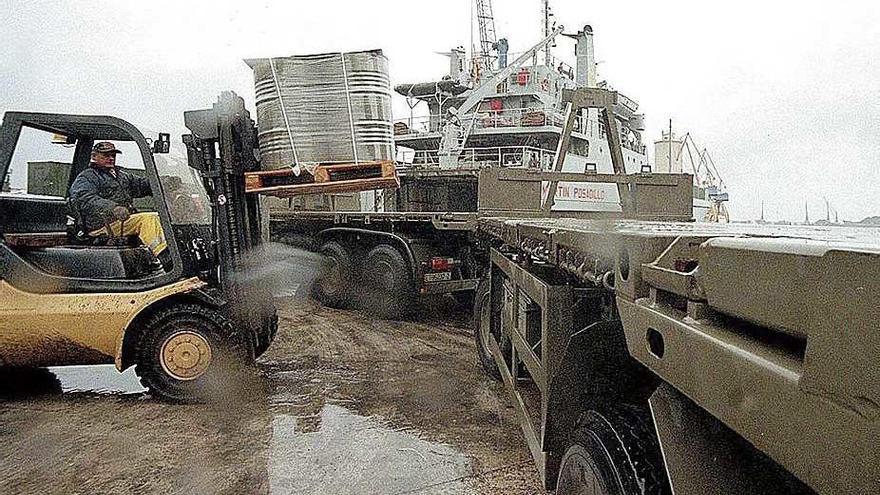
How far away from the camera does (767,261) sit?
1009mm

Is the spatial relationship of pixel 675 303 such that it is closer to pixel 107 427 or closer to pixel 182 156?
pixel 107 427

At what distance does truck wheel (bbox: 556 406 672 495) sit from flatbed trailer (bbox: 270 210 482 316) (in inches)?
223

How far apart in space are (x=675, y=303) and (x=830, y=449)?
59cm

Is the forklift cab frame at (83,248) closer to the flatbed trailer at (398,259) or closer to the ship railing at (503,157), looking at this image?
the flatbed trailer at (398,259)

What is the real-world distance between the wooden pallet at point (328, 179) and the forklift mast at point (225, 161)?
24cm

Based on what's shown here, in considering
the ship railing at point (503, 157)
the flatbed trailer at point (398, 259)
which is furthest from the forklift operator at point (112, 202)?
the ship railing at point (503, 157)

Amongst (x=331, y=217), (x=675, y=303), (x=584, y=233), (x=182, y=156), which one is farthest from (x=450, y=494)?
(x=331, y=217)

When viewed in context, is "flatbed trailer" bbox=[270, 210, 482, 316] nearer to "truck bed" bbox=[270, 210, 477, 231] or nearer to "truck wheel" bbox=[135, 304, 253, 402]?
"truck bed" bbox=[270, 210, 477, 231]

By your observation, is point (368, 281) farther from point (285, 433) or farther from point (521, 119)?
point (521, 119)

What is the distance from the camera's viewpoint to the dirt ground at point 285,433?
375cm

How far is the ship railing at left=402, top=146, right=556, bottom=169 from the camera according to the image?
49.3 feet

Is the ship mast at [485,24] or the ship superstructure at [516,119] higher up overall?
the ship mast at [485,24]

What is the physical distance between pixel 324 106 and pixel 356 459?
2.56m

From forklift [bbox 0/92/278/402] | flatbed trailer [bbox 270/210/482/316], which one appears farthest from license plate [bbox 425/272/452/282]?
forklift [bbox 0/92/278/402]
